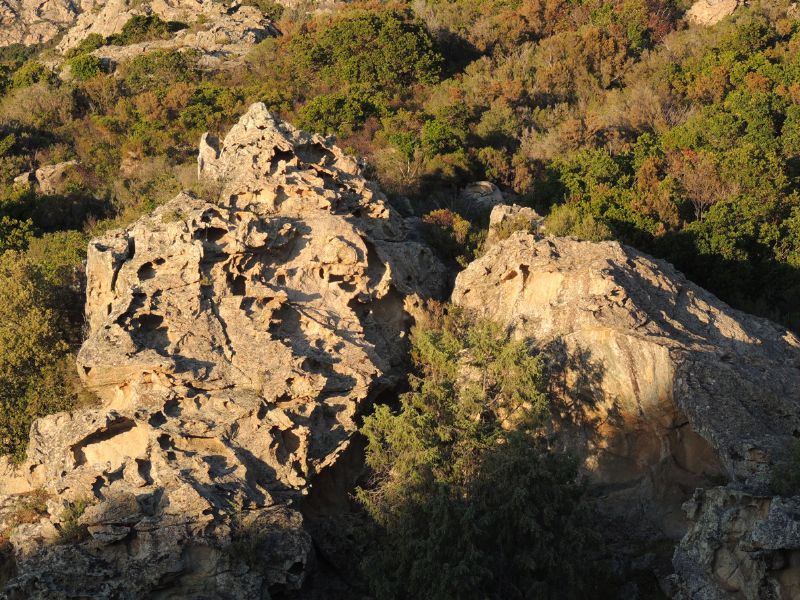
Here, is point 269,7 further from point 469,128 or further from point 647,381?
point 647,381

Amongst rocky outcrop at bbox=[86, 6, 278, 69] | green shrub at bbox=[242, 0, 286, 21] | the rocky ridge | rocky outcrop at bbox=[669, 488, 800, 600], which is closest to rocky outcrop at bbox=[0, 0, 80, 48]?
green shrub at bbox=[242, 0, 286, 21]

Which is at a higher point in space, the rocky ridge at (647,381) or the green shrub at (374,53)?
the rocky ridge at (647,381)

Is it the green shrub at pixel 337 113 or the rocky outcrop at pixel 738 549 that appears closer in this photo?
the rocky outcrop at pixel 738 549

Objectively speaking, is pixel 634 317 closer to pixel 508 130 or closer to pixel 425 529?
pixel 425 529

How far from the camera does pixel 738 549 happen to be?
48.3 feet

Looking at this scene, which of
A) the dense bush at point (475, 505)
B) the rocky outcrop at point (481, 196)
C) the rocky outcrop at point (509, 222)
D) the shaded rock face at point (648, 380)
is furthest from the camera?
the rocky outcrop at point (481, 196)

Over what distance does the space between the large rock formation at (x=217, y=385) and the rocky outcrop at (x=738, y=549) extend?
6.63 meters

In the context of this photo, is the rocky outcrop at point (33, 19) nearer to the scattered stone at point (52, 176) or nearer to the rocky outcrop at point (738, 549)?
the scattered stone at point (52, 176)

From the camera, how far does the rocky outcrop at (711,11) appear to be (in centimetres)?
5278

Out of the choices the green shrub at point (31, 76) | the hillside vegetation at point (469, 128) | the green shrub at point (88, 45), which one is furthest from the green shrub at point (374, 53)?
the green shrub at point (88, 45)

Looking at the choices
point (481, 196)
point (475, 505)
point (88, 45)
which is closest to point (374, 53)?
point (481, 196)

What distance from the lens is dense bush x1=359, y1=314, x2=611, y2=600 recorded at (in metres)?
15.9

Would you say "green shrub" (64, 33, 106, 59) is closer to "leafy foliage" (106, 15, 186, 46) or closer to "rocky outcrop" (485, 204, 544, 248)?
"leafy foliage" (106, 15, 186, 46)

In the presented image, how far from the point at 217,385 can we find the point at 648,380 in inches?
345
